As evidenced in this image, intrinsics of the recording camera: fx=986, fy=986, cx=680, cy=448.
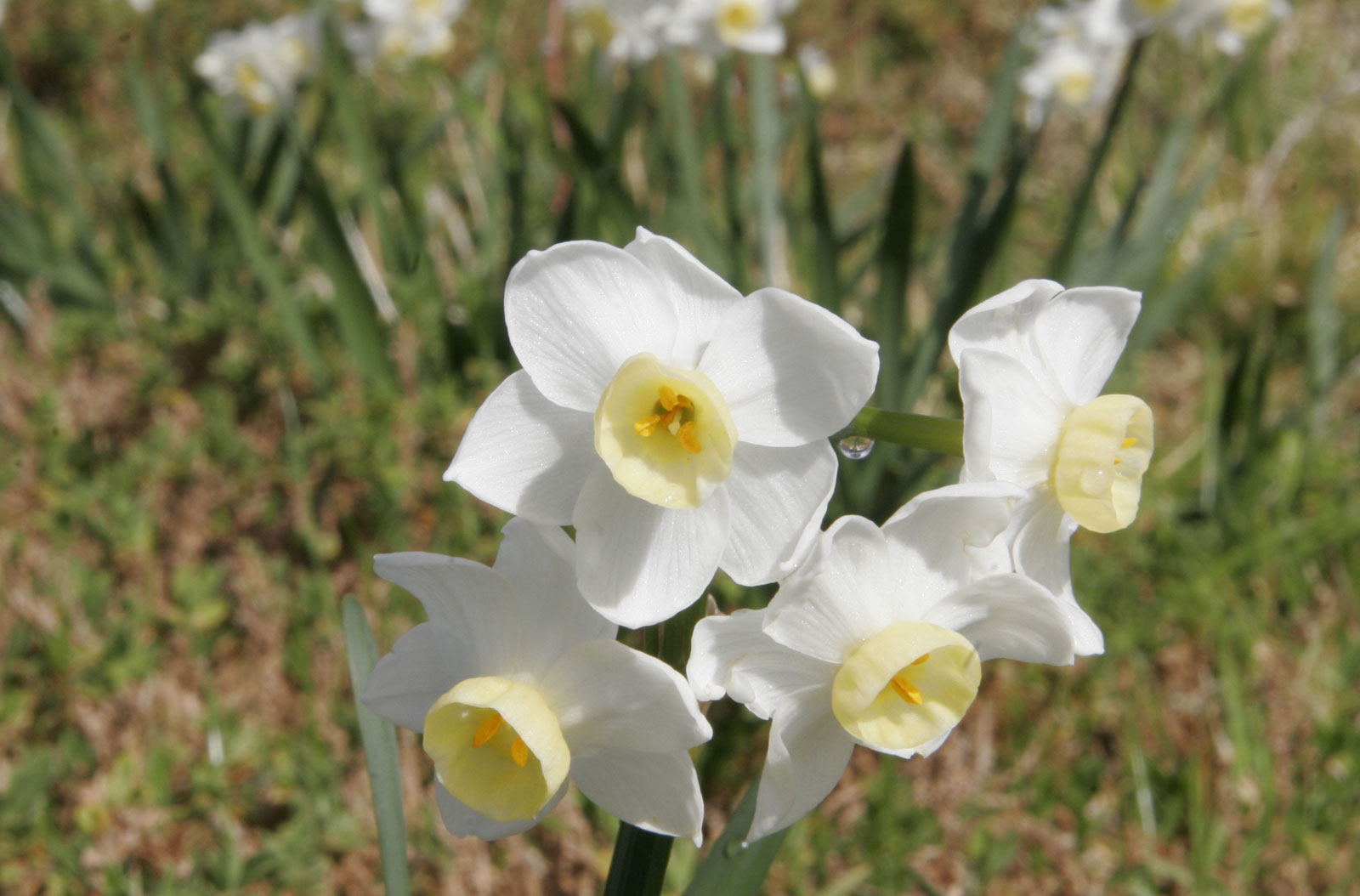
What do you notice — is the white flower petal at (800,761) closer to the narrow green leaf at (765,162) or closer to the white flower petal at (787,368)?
the white flower petal at (787,368)

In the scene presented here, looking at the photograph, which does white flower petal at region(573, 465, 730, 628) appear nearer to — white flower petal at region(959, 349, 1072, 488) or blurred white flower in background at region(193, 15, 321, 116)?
white flower petal at region(959, 349, 1072, 488)

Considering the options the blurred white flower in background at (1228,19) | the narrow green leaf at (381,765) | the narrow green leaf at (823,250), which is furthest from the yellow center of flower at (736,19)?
the narrow green leaf at (381,765)

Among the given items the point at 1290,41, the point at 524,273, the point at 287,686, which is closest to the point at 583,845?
the point at 287,686

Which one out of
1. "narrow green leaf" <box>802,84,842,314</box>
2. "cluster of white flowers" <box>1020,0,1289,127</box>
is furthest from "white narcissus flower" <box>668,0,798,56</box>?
"cluster of white flowers" <box>1020,0,1289,127</box>

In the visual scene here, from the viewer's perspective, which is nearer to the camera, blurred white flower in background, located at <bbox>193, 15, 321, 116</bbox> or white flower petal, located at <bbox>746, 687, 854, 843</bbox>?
white flower petal, located at <bbox>746, 687, 854, 843</bbox>

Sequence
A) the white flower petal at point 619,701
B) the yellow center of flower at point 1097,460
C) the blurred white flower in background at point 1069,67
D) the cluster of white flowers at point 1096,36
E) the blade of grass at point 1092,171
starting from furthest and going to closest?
the blurred white flower in background at point 1069,67 → the cluster of white flowers at point 1096,36 → the blade of grass at point 1092,171 → the yellow center of flower at point 1097,460 → the white flower petal at point 619,701

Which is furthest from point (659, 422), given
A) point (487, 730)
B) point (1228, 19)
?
point (1228, 19)

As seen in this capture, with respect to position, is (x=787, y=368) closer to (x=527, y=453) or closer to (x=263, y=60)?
(x=527, y=453)
